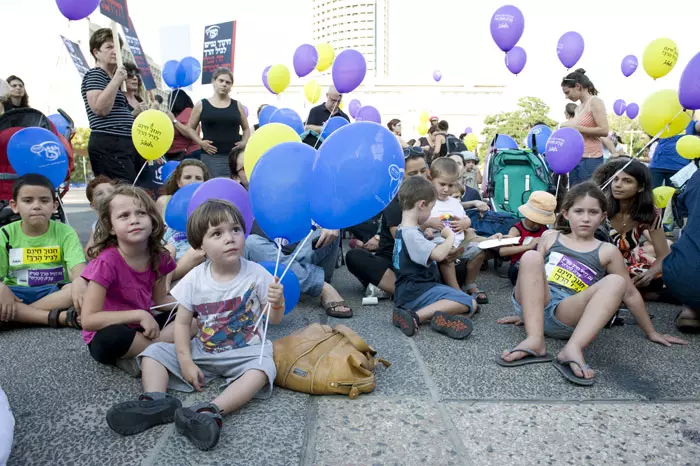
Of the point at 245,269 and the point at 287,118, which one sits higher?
the point at 287,118

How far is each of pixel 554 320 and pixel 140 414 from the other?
7.06 ft

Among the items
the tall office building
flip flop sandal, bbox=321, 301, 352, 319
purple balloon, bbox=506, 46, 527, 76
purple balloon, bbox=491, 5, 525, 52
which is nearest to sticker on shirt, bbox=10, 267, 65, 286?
flip flop sandal, bbox=321, 301, 352, 319

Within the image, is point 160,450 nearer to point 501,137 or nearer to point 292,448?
point 292,448

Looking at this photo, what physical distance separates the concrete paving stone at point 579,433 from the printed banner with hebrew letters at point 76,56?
25.3ft

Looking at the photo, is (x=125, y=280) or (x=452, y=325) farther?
(x=452, y=325)

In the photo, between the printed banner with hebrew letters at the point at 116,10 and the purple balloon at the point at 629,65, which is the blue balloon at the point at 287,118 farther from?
the purple balloon at the point at 629,65

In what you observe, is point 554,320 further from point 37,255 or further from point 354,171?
point 37,255

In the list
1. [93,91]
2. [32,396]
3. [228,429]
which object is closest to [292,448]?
[228,429]

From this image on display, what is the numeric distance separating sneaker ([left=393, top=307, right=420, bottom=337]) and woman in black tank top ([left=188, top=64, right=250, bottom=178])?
268 cm

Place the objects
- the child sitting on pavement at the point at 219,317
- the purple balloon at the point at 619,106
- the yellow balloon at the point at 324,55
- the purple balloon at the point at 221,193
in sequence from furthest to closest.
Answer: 1. the purple balloon at the point at 619,106
2. the yellow balloon at the point at 324,55
3. the purple balloon at the point at 221,193
4. the child sitting on pavement at the point at 219,317

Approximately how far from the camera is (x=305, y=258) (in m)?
3.58

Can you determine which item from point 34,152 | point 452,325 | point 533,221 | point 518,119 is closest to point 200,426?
point 452,325

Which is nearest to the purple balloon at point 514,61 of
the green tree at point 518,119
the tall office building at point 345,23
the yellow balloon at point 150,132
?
the yellow balloon at point 150,132

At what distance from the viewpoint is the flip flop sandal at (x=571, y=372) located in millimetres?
2201
